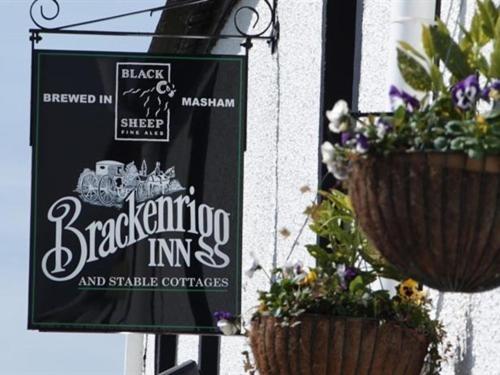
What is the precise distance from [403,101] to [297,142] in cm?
353

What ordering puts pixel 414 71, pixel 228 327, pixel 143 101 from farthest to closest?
pixel 143 101 < pixel 228 327 < pixel 414 71

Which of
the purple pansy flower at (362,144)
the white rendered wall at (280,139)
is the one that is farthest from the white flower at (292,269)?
the white rendered wall at (280,139)

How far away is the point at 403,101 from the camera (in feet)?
15.4

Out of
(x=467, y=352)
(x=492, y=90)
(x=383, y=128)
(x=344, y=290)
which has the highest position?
(x=492, y=90)

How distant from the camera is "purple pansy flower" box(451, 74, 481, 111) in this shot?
4.55 meters

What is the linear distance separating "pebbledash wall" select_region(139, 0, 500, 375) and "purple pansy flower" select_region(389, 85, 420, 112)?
3.06ft

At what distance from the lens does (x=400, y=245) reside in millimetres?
4555

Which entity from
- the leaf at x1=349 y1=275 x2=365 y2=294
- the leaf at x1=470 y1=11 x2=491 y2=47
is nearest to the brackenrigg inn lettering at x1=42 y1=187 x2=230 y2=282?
the leaf at x1=349 y1=275 x2=365 y2=294

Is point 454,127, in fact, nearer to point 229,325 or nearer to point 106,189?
point 229,325

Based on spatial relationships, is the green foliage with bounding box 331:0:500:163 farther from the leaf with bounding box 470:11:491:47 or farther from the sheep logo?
the sheep logo

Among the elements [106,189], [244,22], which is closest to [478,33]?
[106,189]

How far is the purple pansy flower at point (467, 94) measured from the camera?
14.9 ft

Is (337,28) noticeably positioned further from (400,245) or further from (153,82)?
(400,245)

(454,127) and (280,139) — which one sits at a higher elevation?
(280,139)
